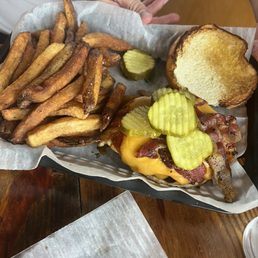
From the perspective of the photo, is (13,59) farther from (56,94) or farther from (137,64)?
(137,64)

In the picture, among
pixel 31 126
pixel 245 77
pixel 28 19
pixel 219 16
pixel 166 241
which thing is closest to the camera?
pixel 166 241

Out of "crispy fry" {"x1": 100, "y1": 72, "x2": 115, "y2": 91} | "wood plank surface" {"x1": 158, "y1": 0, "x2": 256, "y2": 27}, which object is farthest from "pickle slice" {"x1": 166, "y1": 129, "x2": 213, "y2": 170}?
"wood plank surface" {"x1": 158, "y1": 0, "x2": 256, "y2": 27}

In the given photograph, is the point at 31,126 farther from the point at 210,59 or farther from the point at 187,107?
the point at 210,59

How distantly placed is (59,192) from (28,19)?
3.06 ft

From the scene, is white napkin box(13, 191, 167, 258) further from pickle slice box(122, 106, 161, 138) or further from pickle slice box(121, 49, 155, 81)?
pickle slice box(121, 49, 155, 81)

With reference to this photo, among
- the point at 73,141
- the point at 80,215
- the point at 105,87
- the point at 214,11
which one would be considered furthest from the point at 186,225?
the point at 214,11

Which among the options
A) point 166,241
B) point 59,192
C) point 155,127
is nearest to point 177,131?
point 155,127

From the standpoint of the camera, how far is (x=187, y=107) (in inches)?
58.9

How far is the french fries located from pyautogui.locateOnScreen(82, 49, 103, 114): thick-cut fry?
0.04 metres

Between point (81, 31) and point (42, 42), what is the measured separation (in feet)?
0.64

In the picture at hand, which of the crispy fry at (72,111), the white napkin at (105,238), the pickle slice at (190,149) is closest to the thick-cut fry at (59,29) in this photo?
the crispy fry at (72,111)

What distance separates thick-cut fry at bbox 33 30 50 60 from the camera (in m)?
1.75

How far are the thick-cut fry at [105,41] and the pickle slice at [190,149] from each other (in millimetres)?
Result: 627

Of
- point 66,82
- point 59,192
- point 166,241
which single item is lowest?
point 166,241
